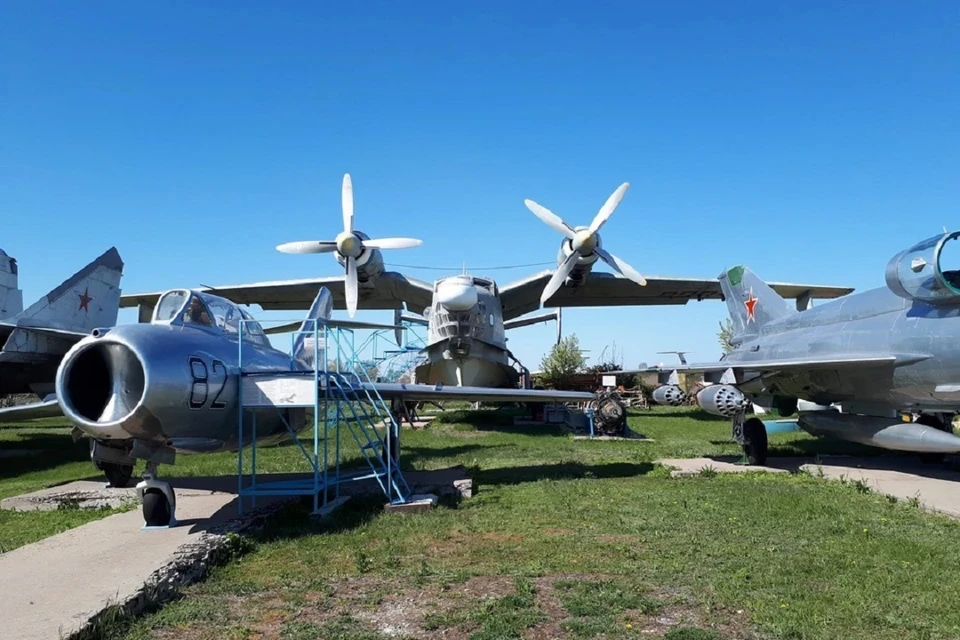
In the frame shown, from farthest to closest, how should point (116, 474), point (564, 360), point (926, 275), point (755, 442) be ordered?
point (564, 360), point (755, 442), point (116, 474), point (926, 275)

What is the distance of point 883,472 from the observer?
12125mm

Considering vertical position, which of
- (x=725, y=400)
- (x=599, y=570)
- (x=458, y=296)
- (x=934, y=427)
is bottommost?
(x=599, y=570)

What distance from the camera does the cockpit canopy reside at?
28.8 ft

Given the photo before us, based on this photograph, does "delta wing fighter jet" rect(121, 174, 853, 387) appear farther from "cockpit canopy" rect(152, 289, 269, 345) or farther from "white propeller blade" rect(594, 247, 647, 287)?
"cockpit canopy" rect(152, 289, 269, 345)

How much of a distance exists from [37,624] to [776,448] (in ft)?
52.6

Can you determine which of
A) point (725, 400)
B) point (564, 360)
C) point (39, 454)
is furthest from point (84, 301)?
point (564, 360)

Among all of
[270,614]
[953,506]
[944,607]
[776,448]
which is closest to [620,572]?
[944,607]

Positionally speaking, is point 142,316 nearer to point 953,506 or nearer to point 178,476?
point 178,476

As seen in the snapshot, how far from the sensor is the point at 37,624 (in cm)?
446

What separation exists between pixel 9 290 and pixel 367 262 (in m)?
10.5

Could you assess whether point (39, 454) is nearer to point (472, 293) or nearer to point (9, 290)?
point (9, 290)

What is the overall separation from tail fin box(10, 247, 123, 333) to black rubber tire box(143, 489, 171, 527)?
1319 centimetres

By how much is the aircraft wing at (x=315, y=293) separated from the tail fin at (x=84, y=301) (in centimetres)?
281

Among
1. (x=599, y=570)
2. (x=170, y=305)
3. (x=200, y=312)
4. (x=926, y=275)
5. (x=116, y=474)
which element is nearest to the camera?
(x=599, y=570)
